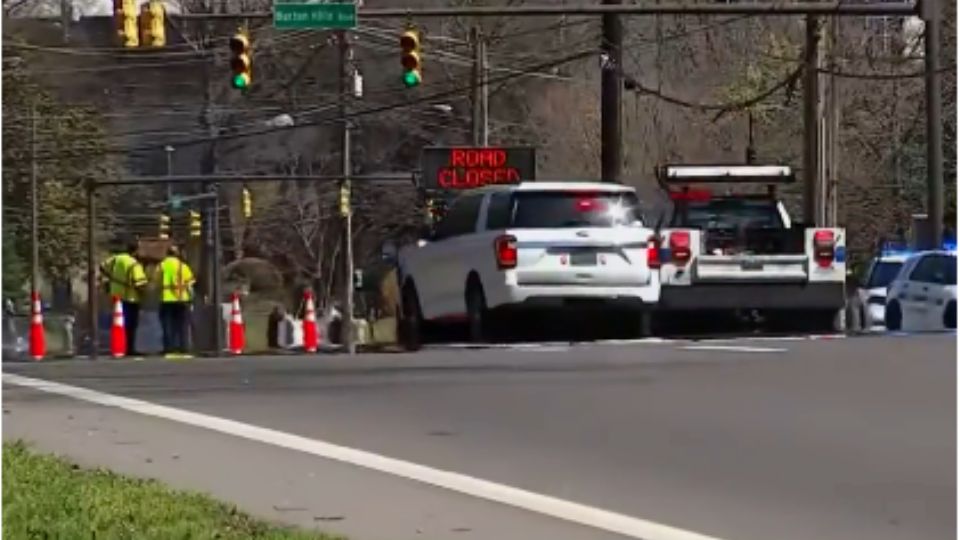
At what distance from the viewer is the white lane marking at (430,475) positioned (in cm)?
802

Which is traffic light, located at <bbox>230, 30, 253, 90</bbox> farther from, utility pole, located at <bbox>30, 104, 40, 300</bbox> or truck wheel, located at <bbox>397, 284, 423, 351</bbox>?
utility pole, located at <bbox>30, 104, 40, 300</bbox>

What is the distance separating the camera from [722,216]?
21562 millimetres

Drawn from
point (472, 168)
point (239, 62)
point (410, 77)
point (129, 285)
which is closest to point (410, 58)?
point (410, 77)

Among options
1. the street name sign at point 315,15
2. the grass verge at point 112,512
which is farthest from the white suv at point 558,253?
the grass verge at point 112,512

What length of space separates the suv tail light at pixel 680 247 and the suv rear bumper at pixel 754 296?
530mm

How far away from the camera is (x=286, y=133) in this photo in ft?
179

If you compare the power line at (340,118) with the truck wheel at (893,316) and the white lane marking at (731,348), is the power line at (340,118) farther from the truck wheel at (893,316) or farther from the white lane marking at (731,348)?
the white lane marking at (731,348)

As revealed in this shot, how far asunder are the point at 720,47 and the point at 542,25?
17.9ft

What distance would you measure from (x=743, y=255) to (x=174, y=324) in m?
8.12

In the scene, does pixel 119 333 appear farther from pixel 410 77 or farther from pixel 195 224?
pixel 195 224

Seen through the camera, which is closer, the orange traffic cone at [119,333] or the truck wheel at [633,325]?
the truck wheel at [633,325]

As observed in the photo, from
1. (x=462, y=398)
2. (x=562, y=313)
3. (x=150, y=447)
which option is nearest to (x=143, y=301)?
(x=562, y=313)

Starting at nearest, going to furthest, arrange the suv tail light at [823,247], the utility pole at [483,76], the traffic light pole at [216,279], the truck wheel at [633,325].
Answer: the suv tail light at [823,247] → the truck wheel at [633,325] → the utility pole at [483,76] → the traffic light pole at [216,279]

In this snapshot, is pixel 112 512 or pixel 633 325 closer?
pixel 112 512
